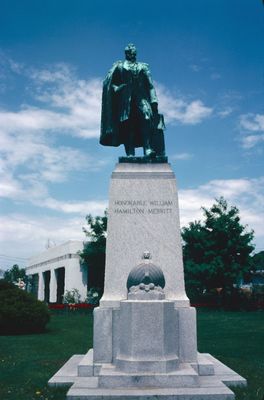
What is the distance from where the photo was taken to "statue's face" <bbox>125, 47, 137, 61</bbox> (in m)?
10.0

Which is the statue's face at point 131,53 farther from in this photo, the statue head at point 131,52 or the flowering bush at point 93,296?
the flowering bush at point 93,296

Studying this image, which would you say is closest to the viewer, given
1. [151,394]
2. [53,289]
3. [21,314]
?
[151,394]

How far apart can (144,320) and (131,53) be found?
5909 mm

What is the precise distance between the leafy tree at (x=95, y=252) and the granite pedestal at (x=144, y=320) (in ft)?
103

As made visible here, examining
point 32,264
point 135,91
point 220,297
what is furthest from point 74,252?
point 135,91

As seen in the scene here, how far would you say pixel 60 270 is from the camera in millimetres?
48250

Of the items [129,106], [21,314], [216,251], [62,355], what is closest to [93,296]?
[216,251]

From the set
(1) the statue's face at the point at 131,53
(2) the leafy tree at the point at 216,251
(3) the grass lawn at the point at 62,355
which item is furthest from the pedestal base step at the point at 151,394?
(2) the leafy tree at the point at 216,251

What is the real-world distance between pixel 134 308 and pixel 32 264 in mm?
54938

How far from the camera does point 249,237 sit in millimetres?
37688

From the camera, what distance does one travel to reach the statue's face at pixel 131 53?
10016 millimetres

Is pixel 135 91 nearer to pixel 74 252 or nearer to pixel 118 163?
pixel 118 163

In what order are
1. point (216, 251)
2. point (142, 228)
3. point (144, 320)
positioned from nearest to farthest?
point (144, 320), point (142, 228), point (216, 251)

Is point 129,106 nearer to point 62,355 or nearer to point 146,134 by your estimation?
point 146,134
